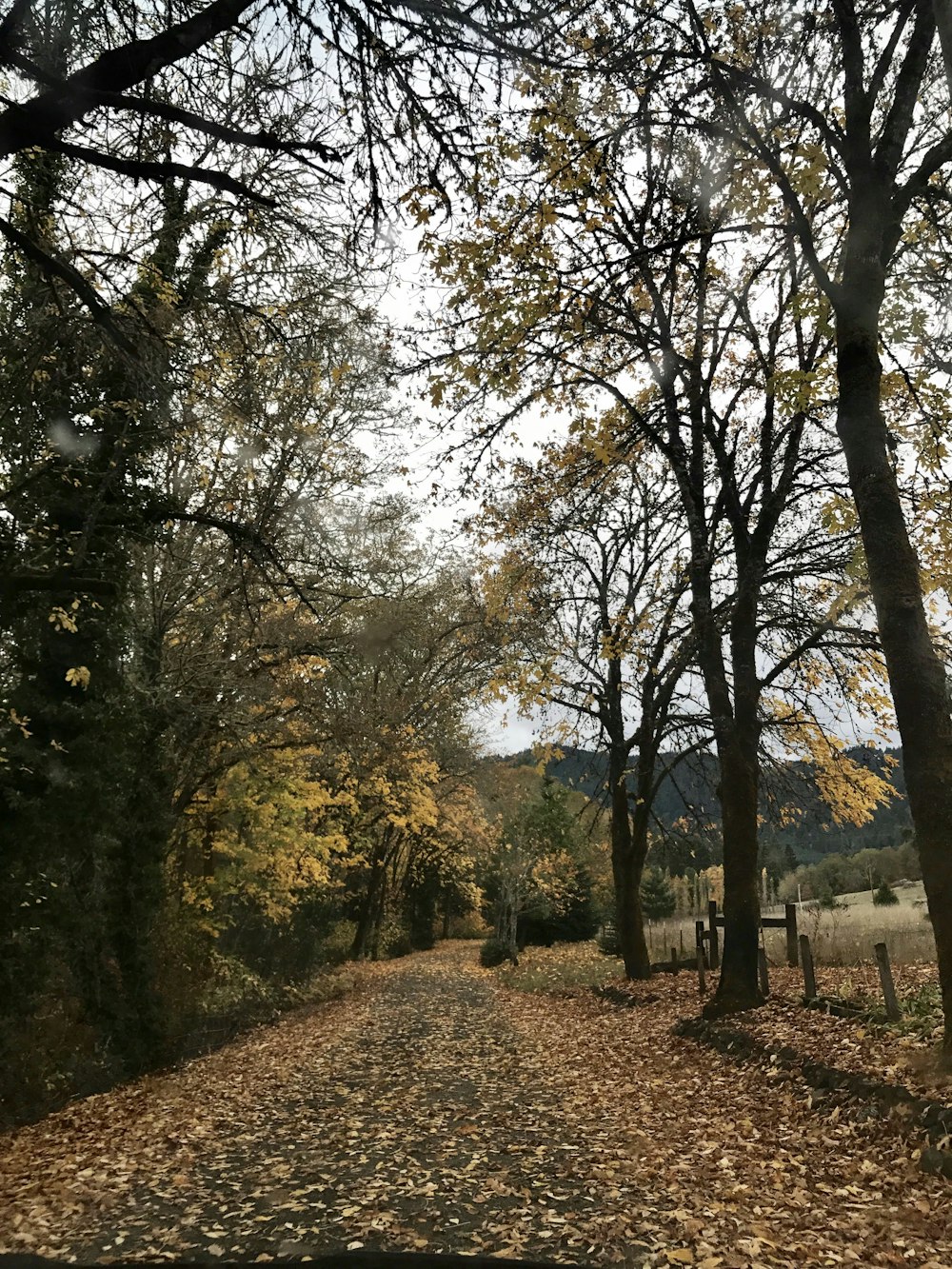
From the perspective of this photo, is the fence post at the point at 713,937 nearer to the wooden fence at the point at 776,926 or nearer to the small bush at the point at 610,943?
the wooden fence at the point at 776,926

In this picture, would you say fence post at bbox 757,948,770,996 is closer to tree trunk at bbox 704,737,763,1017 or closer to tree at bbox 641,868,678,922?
tree trunk at bbox 704,737,763,1017

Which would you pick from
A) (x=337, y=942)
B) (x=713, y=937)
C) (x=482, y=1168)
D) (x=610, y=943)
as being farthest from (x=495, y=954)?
(x=482, y=1168)

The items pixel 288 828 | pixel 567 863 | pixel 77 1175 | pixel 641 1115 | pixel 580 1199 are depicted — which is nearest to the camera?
pixel 580 1199

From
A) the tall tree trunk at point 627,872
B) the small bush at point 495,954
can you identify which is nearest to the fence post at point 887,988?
the tall tree trunk at point 627,872

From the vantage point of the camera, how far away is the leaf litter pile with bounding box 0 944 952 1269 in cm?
468

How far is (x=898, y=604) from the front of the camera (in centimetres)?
668

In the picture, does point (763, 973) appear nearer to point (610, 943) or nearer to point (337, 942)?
point (610, 943)

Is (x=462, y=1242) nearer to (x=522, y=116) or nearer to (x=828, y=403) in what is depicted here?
(x=522, y=116)

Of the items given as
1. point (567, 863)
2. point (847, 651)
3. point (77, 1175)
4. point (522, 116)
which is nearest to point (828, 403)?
point (847, 651)

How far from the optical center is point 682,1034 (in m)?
10.4

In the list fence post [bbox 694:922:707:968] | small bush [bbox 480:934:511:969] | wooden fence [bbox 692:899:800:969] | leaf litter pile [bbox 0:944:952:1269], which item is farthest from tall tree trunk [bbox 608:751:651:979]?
small bush [bbox 480:934:511:969]

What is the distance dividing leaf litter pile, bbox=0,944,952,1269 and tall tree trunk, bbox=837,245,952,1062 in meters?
1.81

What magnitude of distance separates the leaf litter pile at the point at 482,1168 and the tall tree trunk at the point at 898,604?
1.81m

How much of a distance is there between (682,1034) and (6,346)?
10926 millimetres
